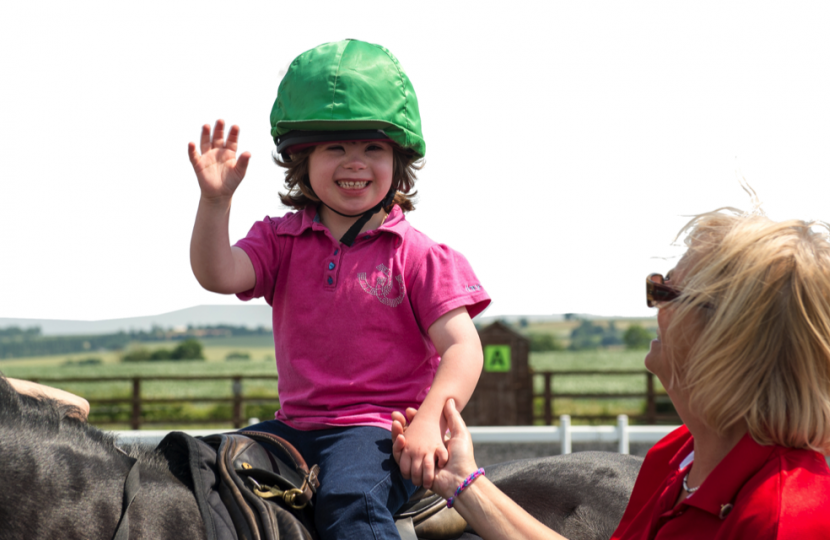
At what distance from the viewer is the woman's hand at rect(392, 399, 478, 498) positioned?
6.01ft

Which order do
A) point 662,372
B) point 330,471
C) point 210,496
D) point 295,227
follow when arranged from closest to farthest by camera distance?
point 662,372
point 210,496
point 330,471
point 295,227

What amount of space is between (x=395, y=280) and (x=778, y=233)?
114 cm

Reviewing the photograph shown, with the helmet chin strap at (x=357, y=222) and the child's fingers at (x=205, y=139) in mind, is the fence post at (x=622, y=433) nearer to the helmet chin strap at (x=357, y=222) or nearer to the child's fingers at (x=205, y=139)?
the helmet chin strap at (x=357, y=222)

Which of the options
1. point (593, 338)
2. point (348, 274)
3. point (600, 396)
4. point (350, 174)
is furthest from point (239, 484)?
point (593, 338)

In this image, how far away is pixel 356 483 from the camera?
197cm

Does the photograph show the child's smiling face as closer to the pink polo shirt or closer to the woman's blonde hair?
the pink polo shirt

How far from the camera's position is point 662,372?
1.63m

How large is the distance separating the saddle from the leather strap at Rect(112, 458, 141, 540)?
0.61 feet

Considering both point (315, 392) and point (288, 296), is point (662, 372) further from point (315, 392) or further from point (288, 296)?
point (288, 296)

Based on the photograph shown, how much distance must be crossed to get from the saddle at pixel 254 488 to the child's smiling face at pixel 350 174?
2.53 feet

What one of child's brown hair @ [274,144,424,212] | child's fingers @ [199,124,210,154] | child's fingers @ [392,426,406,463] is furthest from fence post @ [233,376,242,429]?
child's fingers @ [392,426,406,463]

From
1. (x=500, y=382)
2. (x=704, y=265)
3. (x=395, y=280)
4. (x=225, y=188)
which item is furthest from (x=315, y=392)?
(x=500, y=382)

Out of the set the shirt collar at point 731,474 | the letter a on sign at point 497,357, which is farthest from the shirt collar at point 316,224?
the letter a on sign at point 497,357

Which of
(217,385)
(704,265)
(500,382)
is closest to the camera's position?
(704,265)
